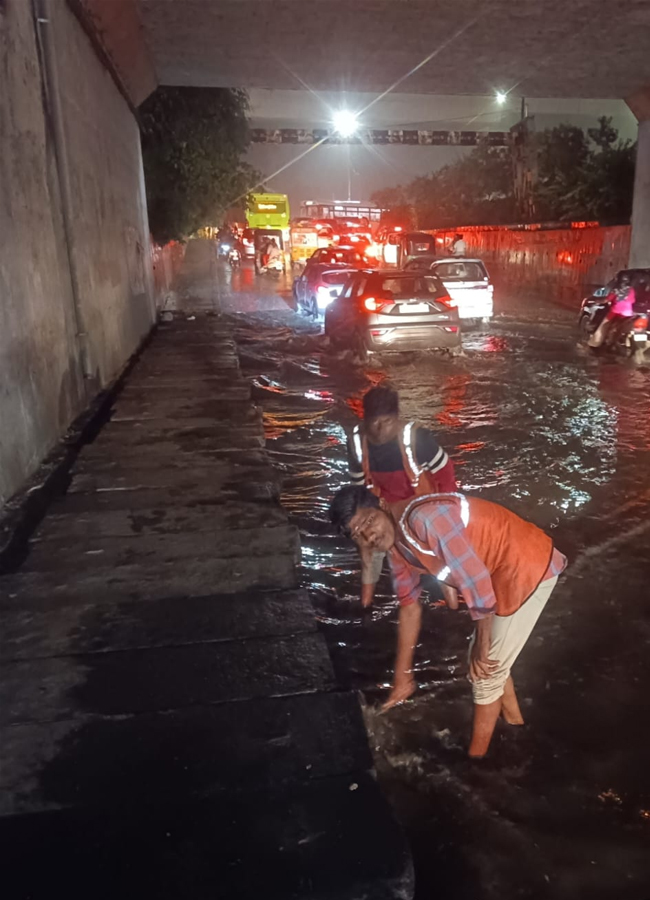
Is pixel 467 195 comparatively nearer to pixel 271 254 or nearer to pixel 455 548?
pixel 271 254

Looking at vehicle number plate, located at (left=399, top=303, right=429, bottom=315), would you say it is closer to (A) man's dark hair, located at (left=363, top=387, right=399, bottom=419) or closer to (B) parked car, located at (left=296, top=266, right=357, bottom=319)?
(B) parked car, located at (left=296, top=266, right=357, bottom=319)

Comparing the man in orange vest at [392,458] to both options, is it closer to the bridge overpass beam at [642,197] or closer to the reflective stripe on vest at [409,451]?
the reflective stripe on vest at [409,451]

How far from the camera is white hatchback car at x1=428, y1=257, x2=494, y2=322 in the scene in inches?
692

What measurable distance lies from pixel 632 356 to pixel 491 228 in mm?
23222

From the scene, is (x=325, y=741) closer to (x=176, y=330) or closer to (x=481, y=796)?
(x=481, y=796)

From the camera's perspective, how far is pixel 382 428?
3668mm

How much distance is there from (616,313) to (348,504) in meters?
12.3

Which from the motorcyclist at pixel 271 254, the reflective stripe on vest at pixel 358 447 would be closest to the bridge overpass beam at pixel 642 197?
the reflective stripe on vest at pixel 358 447

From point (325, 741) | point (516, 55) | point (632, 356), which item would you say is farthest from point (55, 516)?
point (516, 55)

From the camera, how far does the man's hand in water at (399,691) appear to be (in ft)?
11.6

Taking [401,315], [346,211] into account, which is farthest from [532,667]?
[346,211]

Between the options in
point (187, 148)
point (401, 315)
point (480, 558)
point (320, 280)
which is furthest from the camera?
point (320, 280)

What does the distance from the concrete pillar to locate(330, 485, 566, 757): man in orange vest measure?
17745 millimetres

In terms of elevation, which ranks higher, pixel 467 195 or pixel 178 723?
pixel 467 195
